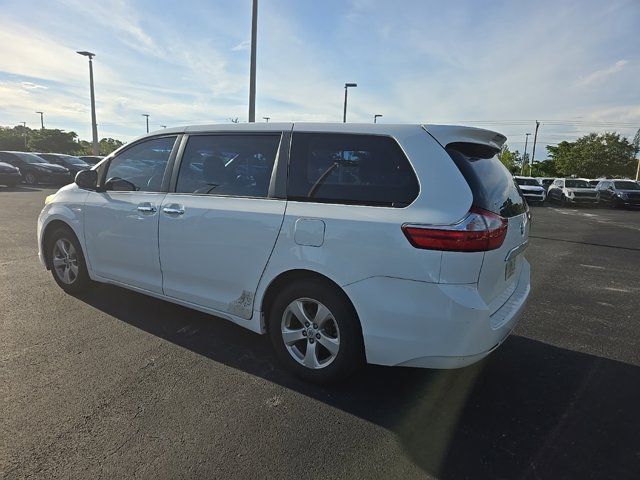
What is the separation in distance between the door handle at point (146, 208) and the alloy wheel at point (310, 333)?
5.07 feet

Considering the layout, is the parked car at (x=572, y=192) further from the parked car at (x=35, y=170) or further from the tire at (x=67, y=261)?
the tire at (x=67, y=261)

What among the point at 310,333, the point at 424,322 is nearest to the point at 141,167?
the point at 310,333

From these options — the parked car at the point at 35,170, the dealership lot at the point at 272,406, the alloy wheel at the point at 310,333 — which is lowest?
the dealership lot at the point at 272,406

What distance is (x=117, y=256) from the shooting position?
14.0 feet

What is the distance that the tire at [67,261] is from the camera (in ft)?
15.5

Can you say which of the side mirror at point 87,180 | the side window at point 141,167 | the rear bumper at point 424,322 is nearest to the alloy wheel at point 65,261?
the side mirror at point 87,180

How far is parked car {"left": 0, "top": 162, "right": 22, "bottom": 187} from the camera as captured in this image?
1909cm

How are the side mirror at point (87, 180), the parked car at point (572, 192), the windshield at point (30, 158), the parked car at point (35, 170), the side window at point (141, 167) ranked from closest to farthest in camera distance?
the side window at point (141, 167) → the side mirror at point (87, 180) → the parked car at point (35, 170) → the windshield at point (30, 158) → the parked car at point (572, 192)

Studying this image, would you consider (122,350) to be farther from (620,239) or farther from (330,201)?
(620,239)

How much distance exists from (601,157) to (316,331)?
58.5m

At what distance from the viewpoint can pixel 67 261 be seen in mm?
4852

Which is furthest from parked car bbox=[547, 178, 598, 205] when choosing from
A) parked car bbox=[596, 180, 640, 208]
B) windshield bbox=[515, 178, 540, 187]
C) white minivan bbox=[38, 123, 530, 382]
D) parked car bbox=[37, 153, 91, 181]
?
parked car bbox=[37, 153, 91, 181]

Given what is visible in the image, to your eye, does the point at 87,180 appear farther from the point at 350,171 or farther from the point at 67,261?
the point at 350,171

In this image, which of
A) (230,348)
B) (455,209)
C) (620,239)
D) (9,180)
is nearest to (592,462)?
(455,209)
